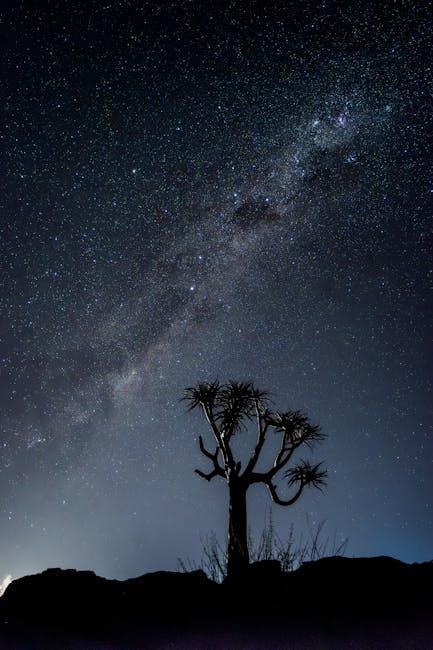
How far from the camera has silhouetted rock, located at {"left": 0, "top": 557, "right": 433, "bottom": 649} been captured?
4.41 meters

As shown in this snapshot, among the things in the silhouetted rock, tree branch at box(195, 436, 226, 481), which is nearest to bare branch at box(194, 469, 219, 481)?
tree branch at box(195, 436, 226, 481)

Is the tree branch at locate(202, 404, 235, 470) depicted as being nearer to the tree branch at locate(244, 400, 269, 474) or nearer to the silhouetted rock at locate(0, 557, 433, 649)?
the tree branch at locate(244, 400, 269, 474)

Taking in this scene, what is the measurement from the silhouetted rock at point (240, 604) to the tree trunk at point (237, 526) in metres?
3.07

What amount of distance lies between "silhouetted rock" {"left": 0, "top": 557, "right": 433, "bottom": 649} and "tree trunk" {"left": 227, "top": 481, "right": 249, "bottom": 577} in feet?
10.1

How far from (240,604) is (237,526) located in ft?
15.8

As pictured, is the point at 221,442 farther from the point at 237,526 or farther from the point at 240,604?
the point at 240,604

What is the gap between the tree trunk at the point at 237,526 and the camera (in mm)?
8852

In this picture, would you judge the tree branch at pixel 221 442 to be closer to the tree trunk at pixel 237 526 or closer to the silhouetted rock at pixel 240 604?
the tree trunk at pixel 237 526

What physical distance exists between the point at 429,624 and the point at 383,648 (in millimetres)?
592

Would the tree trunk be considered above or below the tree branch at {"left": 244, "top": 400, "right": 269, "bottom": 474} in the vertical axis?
below

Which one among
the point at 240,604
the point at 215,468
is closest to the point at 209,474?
the point at 215,468

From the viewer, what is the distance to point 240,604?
5.10m

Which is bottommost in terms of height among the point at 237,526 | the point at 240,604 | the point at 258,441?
the point at 240,604

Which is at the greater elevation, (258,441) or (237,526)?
(258,441)
